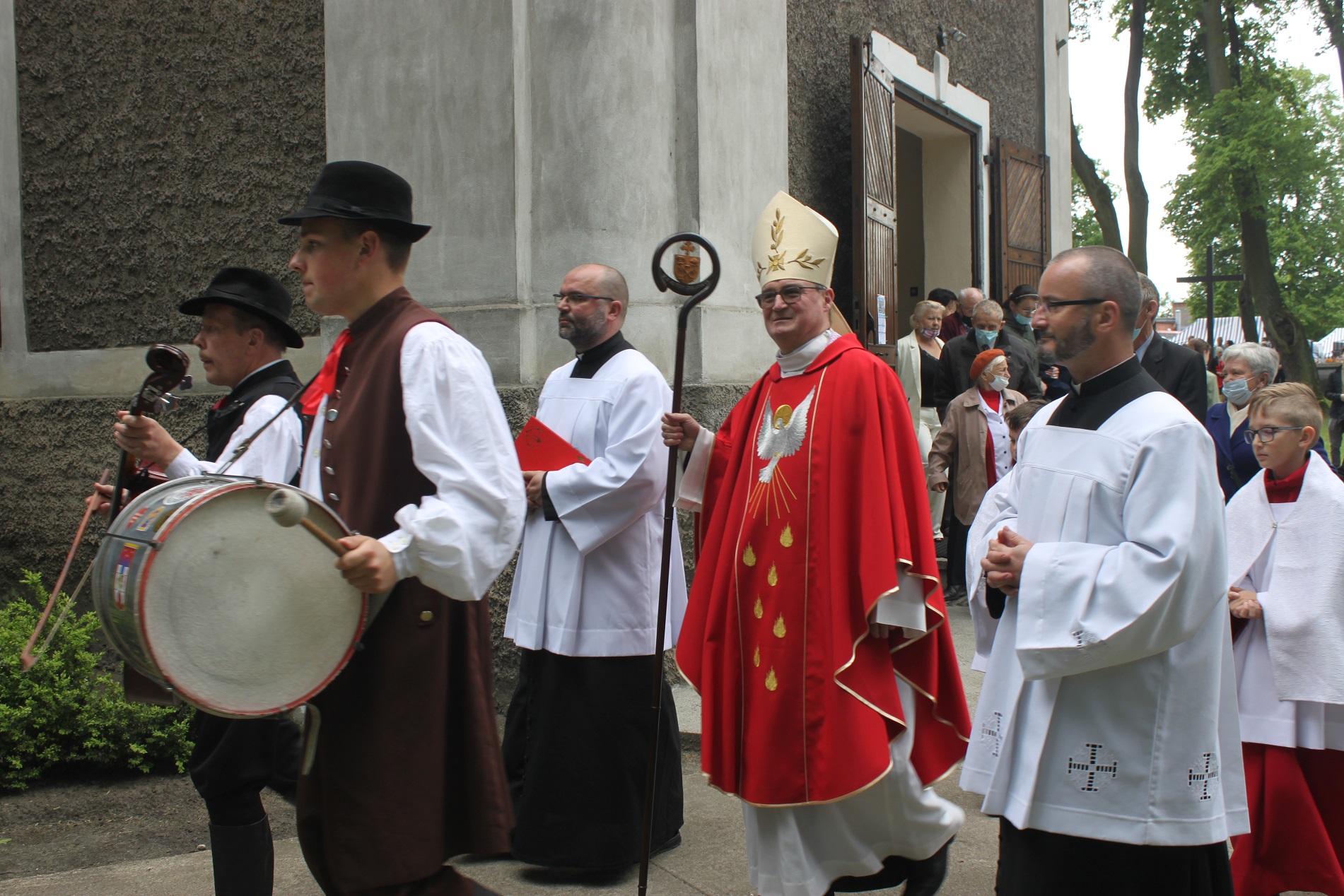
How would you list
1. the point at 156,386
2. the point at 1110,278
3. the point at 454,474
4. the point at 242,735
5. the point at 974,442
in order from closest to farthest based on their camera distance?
the point at 454,474, the point at 1110,278, the point at 156,386, the point at 242,735, the point at 974,442

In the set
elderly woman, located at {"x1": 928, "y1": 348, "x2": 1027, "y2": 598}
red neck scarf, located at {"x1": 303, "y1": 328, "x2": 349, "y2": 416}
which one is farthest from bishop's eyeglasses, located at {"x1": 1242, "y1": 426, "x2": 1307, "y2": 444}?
elderly woman, located at {"x1": 928, "y1": 348, "x2": 1027, "y2": 598}

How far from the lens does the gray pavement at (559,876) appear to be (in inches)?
150

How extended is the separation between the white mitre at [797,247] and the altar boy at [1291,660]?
57.1 inches

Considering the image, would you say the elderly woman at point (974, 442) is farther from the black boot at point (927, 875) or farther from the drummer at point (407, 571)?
the drummer at point (407, 571)

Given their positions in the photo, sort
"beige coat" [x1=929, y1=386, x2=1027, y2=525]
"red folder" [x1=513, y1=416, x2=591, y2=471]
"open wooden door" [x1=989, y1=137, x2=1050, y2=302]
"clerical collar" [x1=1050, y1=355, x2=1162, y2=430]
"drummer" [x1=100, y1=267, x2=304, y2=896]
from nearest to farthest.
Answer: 1. "clerical collar" [x1=1050, y1=355, x2=1162, y2=430]
2. "drummer" [x1=100, y1=267, x2=304, y2=896]
3. "red folder" [x1=513, y1=416, x2=591, y2=471]
4. "beige coat" [x1=929, y1=386, x2=1027, y2=525]
5. "open wooden door" [x1=989, y1=137, x2=1050, y2=302]

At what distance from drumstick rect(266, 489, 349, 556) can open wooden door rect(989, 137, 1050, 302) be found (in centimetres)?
947

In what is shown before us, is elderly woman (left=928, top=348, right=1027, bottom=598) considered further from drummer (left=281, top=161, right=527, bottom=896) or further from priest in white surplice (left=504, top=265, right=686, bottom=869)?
drummer (left=281, top=161, right=527, bottom=896)

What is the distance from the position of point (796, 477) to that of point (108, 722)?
321 centimetres

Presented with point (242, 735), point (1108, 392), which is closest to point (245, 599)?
point (242, 735)

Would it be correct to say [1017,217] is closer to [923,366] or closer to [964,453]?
[923,366]

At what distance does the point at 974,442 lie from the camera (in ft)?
25.2

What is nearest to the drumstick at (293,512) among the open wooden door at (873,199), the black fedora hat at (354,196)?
the black fedora hat at (354,196)

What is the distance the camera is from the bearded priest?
334cm

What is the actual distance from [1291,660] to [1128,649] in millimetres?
1444
